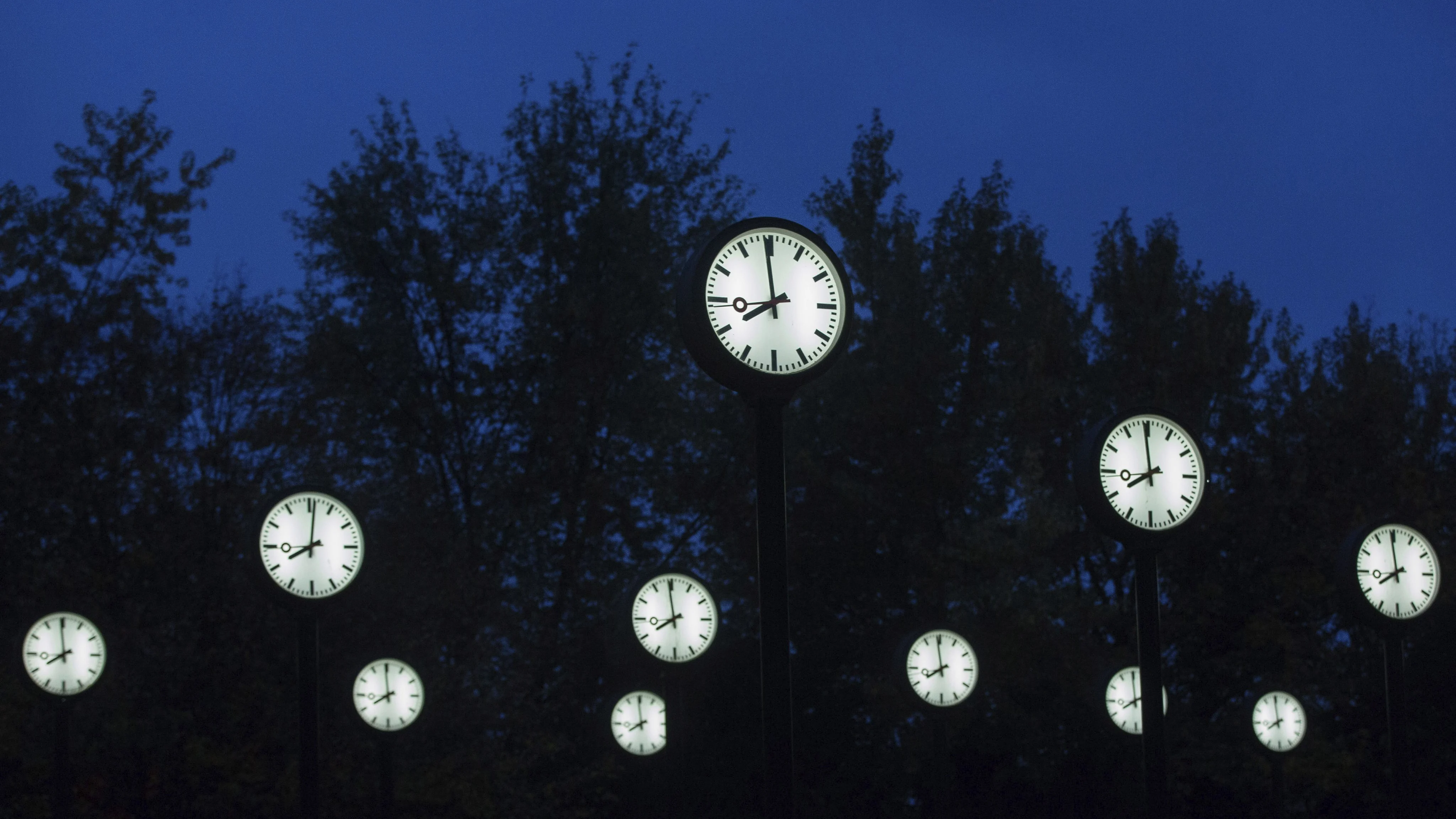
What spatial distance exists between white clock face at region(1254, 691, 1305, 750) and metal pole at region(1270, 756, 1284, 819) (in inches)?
12.3

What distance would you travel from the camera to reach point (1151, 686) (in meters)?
5.60

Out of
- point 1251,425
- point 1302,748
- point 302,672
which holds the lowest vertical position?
point 1302,748

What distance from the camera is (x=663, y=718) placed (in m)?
16.0

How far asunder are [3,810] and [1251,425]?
21082mm

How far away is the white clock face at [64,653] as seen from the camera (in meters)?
11.8

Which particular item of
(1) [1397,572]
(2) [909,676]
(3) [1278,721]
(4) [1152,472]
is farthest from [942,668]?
(4) [1152,472]

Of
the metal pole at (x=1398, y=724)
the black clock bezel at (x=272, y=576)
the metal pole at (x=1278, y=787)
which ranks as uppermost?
the black clock bezel at (x=272, y=576)

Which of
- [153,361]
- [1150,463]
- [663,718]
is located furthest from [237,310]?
[1150,463]

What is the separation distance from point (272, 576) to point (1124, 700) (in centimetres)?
1188

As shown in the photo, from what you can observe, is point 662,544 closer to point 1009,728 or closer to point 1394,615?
point 1009,728

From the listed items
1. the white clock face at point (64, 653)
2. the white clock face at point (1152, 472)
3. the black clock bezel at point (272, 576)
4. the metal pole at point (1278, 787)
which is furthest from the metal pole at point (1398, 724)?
the white clock face at point (64, 653)

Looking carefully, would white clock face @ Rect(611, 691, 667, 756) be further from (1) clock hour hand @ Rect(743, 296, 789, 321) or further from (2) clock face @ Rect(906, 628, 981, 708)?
(1) clock hour hand @ Rect(743, 296, 789, 321)

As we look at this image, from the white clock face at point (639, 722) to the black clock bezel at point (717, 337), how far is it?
11.7m

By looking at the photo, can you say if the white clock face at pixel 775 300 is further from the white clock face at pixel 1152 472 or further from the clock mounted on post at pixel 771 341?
the white clock face at pixel 1152 472
